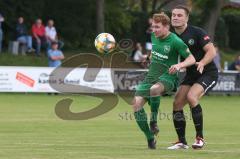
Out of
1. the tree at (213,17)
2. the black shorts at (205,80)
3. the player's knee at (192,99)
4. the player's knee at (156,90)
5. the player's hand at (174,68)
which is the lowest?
the player's knee at (192,99)

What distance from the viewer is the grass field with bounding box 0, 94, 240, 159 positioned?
40.0 ft

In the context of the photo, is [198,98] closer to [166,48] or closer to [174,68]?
[166,48]

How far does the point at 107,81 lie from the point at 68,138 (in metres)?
16.0

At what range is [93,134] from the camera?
16.4 meters

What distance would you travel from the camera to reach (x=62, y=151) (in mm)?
12398

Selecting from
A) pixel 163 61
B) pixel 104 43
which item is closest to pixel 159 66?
pixel 163 61

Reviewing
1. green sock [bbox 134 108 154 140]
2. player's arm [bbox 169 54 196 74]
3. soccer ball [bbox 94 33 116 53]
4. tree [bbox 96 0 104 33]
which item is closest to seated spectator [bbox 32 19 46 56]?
tree [bbox 96 0 104 33]

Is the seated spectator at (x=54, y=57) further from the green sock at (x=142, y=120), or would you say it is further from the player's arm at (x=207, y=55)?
the green sock at (x=142, y=120)

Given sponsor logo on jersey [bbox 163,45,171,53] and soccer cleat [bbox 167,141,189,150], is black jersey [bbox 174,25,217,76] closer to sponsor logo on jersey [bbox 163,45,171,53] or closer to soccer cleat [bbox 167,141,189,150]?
sponsor logo on jersey [bbox 163,45,171,53]

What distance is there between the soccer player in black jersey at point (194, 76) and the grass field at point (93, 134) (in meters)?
0.46

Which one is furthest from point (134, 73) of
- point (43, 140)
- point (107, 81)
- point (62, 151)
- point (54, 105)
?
point (62, 151)

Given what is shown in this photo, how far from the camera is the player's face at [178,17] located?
13398mm

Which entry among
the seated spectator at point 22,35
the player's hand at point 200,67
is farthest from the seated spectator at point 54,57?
the player's hand at point 200,67

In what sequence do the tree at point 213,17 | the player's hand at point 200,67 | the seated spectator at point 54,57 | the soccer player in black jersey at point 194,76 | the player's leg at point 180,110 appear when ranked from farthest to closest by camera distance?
the tree at point 213,17
the seated spectator at point 54,57
the player's leg at point 180,110
the soccer player in black jersey at point 194,76
the player's hand at point 200,67
